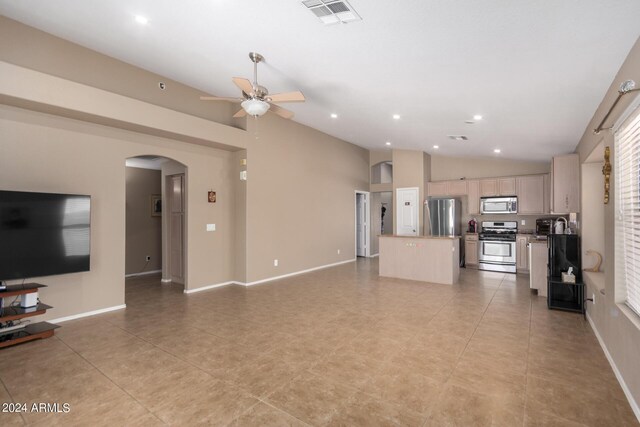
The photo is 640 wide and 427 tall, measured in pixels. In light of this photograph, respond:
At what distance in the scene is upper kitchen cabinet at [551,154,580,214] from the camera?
4652mm

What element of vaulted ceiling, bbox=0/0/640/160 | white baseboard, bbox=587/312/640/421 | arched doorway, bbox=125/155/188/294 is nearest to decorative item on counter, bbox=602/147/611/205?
vaulted ceiling, bbox=0/0/640/160

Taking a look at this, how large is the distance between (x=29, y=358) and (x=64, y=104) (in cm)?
278

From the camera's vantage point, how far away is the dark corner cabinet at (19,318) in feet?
10.7

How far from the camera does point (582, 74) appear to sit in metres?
2.83

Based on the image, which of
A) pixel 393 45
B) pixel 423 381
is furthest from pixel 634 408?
pixel 393 45

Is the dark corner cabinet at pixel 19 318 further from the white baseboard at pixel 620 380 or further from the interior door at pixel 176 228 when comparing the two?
the white baseboard at pixel 620 380

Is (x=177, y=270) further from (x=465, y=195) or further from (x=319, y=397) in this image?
(x=465, y=195)

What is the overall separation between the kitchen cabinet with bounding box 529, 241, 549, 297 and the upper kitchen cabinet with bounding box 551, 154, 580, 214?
64 cm

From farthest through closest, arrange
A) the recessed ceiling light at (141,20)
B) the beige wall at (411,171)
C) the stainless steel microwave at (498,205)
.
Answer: the beige wall at (411,171)
the stainless steel microwave at (498,205)
the recessed ceiling light at (141,20)

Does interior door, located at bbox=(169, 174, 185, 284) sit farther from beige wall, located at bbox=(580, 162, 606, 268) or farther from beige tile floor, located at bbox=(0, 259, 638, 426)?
beige wall, located at bbox=(580, 162, 606, 268)

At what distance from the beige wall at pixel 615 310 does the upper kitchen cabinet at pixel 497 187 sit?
4120 millimetres

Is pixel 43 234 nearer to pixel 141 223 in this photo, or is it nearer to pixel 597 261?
pixel 141 223

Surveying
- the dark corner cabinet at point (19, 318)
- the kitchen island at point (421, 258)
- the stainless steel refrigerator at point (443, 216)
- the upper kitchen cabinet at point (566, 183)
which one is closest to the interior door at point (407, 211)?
the stainless steel refrigerator at point (443, 216)

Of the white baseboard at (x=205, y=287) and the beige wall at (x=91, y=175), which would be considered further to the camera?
the white baseboard at (x=205, y=287)
